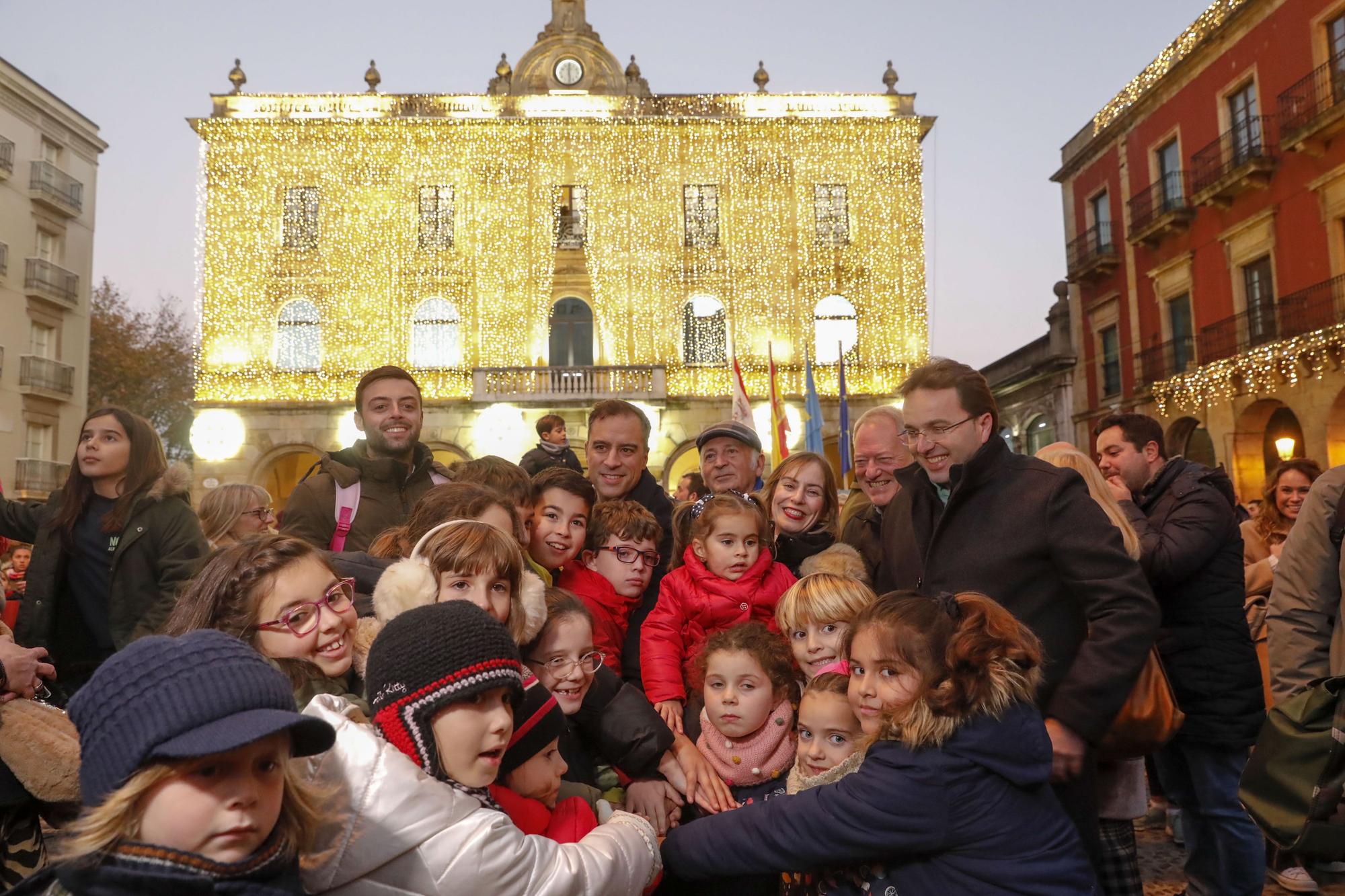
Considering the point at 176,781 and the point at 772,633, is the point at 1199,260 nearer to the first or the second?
the point at 772,633

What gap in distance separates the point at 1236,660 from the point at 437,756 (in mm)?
4003

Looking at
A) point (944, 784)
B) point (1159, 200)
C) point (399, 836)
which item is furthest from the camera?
point (1159, 200)

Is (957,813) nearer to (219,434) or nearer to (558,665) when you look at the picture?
(558,665)

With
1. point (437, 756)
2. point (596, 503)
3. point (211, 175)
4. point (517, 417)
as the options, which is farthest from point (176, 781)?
point (211, 175)

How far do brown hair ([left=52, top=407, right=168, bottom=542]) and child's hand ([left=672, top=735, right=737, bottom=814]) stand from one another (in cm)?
286

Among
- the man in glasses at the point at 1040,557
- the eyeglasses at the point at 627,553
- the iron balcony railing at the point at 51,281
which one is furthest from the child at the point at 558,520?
the iron balcony railing at the point at 51,281

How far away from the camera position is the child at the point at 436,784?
6.18ft

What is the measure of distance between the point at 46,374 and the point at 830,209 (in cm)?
2284

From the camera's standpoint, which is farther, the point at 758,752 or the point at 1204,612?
the point at 1204,612

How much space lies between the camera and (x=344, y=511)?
439 cm

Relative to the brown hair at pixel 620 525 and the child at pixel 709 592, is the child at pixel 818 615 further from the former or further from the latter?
the brown hair at pixel 620 525

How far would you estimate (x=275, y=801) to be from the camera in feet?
5.46

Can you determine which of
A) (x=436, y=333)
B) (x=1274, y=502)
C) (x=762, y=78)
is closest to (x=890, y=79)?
(x=762, y=78)

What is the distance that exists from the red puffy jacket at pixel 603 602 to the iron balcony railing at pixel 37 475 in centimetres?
2766
